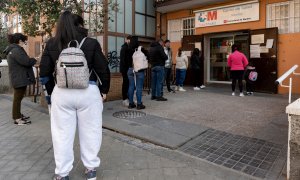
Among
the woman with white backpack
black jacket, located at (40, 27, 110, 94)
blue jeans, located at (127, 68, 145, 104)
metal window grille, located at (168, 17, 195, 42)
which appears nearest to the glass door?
metal window grille, located at (168, 17, 195, 42)

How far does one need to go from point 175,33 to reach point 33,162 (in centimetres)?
1079

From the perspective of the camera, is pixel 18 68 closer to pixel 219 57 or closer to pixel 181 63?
pixel 181 63

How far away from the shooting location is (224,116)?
642 cm

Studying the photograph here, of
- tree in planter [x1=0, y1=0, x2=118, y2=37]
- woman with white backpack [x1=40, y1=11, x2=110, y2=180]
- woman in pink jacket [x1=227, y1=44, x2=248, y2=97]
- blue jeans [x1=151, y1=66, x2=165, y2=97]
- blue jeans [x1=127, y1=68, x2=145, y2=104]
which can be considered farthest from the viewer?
woman in pink jacket [x1=227, y1=44, x2=248, y2=97]

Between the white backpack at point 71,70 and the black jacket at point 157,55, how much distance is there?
4.98 meters

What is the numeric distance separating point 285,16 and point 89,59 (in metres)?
9.15

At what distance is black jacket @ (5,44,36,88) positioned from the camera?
576 centimetres

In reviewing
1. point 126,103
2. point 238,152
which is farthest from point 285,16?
point 238,152

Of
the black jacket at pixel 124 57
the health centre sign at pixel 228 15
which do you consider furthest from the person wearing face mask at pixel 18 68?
the health centre sign at pixel 228 15

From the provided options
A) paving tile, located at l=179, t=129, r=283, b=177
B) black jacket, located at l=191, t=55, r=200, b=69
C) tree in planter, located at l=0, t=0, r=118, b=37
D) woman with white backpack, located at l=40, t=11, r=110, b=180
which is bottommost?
paving tile, located at l=179, t=129, r=283, b=177

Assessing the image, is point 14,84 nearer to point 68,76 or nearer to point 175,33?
point 68,76

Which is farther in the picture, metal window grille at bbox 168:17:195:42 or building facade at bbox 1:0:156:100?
metal window grille at bbox 168:17:195:42

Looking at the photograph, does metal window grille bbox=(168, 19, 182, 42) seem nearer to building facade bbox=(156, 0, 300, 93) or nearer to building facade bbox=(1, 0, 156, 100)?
building facade bbox=(156, 0, 300, 93)

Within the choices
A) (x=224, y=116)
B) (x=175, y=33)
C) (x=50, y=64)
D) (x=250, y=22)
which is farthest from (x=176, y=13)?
(x=50, y=64)
